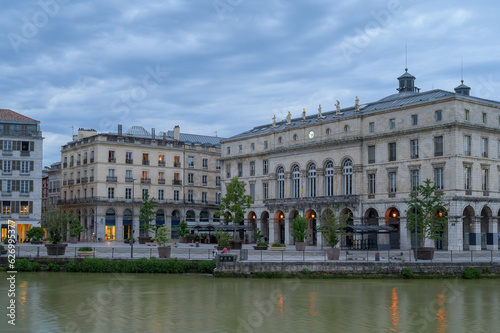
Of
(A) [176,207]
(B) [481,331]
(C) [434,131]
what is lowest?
(B) [481,331]

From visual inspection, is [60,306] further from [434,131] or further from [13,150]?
[13,150]

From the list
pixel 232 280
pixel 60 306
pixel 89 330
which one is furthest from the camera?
pixel 232 280

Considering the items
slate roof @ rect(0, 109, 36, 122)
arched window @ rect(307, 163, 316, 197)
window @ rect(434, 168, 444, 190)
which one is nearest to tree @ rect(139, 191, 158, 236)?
slate roof @ rect(0, 109, 36, 122)

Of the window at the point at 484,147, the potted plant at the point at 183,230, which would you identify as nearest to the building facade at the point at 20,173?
the potted plant at the point at 183,230

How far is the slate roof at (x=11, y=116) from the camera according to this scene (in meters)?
83.7

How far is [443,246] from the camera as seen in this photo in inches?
2549

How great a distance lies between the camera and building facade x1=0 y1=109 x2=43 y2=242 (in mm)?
81812

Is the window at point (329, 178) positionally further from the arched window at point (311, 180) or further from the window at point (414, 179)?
the window at point (414, 179)

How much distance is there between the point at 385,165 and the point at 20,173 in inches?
1748

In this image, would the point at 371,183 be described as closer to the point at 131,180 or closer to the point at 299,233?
the point at 299,233

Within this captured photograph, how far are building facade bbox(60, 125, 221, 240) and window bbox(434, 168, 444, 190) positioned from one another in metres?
37.7

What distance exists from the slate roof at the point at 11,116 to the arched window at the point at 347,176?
131 ft

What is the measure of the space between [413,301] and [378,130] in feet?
127

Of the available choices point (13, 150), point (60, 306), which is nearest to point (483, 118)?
point (60, 306)
